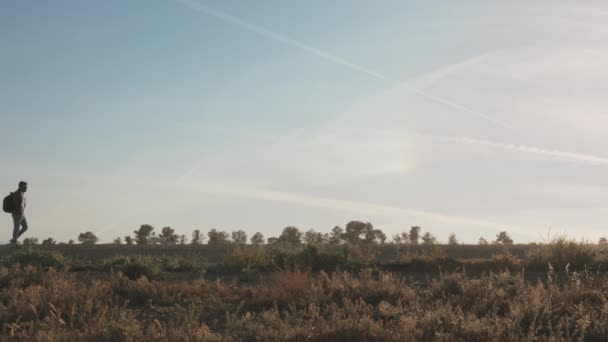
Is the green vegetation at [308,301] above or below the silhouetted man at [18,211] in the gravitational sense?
below

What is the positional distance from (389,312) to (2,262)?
456 inches

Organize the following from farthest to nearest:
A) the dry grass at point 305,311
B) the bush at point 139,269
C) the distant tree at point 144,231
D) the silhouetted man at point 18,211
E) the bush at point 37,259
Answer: the distant tree at point 144,231 < the silhouetted man at point 18,211 < the bush at point 37,259 < the bush at point 139,269 < the dry grass at point 305,311

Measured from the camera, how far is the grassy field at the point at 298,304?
7.64 metres

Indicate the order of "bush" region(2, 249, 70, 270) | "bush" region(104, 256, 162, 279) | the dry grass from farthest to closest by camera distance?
"bush" region(2, 249, 70, 270) → "bush" region(104, 256, 162, 279) → the dry grass

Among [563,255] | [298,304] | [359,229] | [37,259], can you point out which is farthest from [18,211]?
[359,229]

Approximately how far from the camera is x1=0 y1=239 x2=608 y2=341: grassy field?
7637mm

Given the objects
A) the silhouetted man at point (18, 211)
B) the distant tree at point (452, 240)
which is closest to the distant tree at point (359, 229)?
the distant tree at point (452, 240)

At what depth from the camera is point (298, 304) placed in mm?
10125

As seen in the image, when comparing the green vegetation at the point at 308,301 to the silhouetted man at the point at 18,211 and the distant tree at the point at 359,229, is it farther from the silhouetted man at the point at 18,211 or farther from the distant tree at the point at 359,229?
the distant tree at the point at 359,229

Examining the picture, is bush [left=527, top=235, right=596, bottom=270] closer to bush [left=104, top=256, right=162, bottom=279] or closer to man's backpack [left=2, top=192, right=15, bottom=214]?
bush [left=104, top=256, right=162, bottom=279]

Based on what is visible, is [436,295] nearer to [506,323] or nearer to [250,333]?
[506,323]

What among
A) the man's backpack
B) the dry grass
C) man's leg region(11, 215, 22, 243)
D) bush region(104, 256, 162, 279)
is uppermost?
the man's backpack

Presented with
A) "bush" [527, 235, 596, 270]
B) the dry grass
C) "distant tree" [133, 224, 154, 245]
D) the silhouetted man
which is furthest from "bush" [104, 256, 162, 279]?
"distant tree" [133, 224, 154, 245]

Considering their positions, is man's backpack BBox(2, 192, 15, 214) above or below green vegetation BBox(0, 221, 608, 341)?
above
